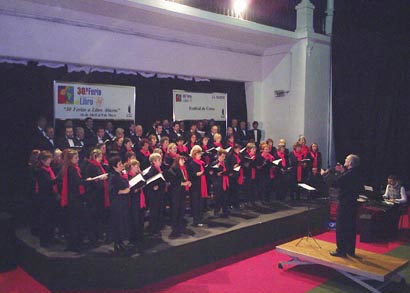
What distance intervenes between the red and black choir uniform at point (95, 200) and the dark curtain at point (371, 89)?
8488 mm

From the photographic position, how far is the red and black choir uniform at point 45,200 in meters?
6.06

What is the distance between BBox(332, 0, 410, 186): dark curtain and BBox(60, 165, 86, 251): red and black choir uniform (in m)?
9.01

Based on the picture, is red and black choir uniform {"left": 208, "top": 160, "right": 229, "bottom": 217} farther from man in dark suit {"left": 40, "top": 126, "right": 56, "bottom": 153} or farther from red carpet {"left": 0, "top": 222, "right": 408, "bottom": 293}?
man in dark suit {"left": 40, "top": 126, "right": 56, "bottom": 153}

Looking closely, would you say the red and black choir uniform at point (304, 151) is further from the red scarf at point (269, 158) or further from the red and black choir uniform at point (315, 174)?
the red scarf at point (269, 158)

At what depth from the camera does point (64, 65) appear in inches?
355

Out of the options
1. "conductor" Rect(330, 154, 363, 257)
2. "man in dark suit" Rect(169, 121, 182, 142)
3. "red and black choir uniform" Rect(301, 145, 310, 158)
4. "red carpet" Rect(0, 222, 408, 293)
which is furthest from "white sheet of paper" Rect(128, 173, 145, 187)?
"red and black choir uniform" Rect(301, 145, 310, 158)

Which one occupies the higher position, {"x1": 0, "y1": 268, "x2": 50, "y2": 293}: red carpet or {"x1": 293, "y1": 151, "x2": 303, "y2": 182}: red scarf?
{"x1": 293, "y1": 151, "x2": 303, "y2": 182}: red scarf

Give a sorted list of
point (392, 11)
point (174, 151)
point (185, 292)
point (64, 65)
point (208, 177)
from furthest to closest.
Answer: point (392, 11) → point (64, 65) → point (208, 177) → point (174, 151) → point (185, 292)

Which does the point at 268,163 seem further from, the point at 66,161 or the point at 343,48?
the point at 343,48

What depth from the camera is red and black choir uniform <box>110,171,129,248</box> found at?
5762 mm

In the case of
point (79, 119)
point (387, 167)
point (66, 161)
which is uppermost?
point (79, 119)

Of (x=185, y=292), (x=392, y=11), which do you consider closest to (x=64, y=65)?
(x=185, y=292)

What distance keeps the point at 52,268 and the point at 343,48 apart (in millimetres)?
10507

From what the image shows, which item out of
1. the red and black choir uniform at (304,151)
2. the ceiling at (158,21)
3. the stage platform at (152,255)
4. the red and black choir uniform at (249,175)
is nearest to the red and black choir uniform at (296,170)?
the red and black choir uniform at (304,151)
